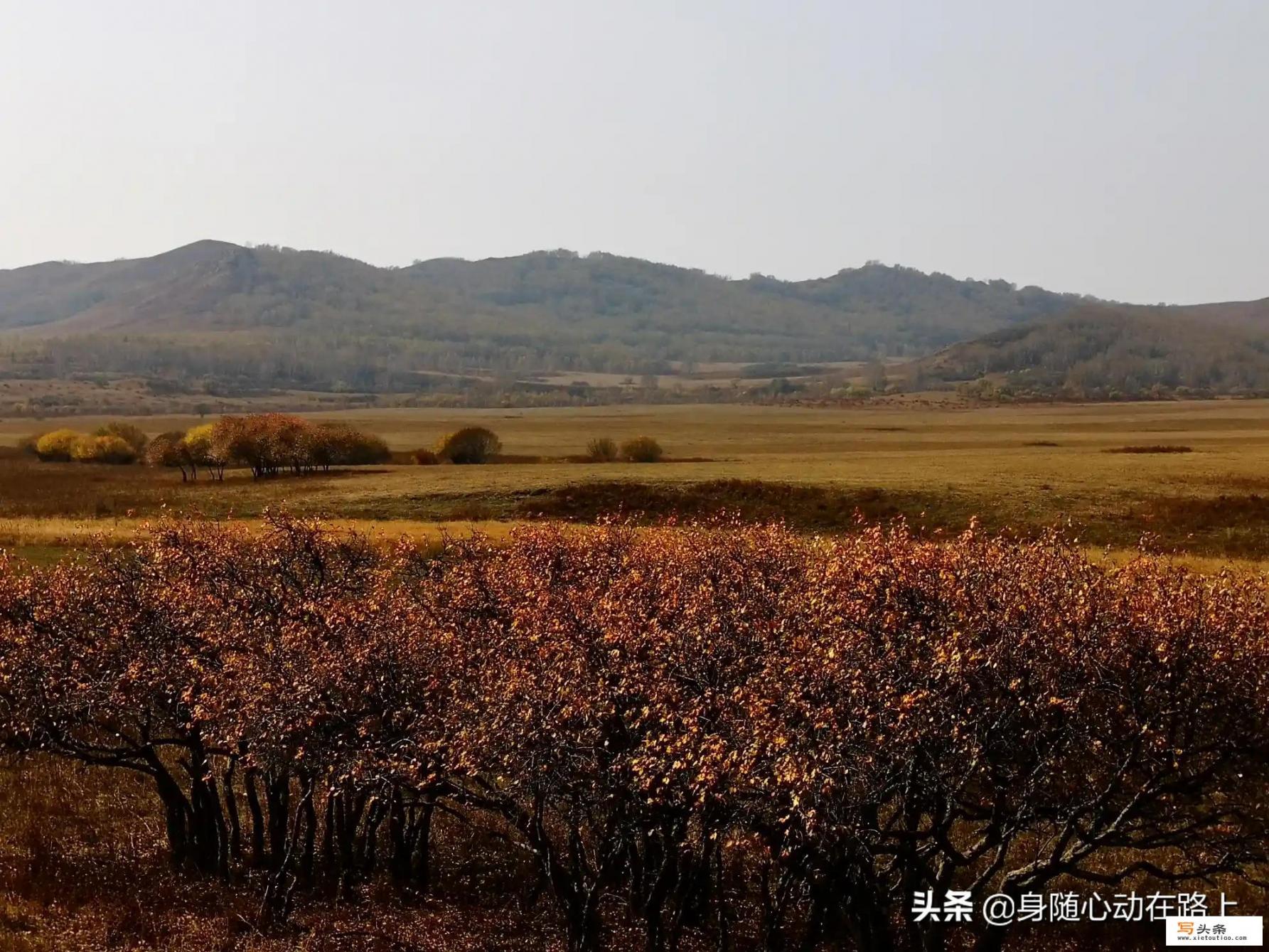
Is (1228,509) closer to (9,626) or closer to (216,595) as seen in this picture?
(216,595)

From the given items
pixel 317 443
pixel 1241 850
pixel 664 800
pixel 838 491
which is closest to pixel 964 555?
pixel 1241 850

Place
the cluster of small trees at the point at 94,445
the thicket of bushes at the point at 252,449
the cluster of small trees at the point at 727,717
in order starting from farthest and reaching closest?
the cluster of small trees at the point at 94,445, the thicket of bushes at the point at 252,449, the cluster of small trees at the point at 727,717

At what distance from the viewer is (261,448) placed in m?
107

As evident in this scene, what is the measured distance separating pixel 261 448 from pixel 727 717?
99.4 meters

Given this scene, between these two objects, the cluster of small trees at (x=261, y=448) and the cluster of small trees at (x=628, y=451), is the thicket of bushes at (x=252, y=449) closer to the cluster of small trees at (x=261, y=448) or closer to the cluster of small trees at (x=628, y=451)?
the cluster of small trees at (x=261, y=448)

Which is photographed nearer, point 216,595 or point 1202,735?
point 1202,735

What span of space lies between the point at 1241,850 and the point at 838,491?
5675 centimetres

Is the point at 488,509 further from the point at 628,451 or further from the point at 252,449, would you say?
the point at 628,451

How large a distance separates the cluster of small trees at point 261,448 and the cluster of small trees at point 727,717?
85006 mm

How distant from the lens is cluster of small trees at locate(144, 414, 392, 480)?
350 feet

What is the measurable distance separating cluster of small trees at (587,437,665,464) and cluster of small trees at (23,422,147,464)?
58.9m

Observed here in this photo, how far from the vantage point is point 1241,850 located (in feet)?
59.0

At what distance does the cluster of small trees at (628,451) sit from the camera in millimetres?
120750

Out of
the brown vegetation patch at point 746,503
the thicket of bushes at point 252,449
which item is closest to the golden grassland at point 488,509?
the brown vegetation patch at point 746,503
